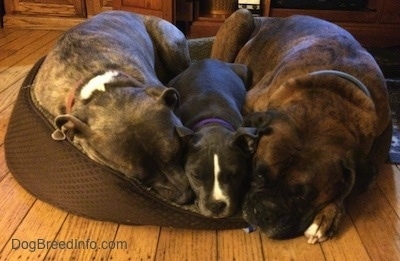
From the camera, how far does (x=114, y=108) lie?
229cm

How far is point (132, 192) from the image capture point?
230cm

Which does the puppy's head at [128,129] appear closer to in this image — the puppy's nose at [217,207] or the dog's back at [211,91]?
the puppy's nose at [217,207]

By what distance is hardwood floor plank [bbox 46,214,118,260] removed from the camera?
225cm

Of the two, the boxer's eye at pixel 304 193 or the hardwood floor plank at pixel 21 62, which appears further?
the hardwood floor plank at pixel 21 62

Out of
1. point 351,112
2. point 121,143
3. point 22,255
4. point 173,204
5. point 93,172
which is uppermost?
point 351,112

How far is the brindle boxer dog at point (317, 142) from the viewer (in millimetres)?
2117

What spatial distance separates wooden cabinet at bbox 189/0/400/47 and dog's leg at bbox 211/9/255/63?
167 cm

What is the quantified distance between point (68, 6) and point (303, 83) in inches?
187

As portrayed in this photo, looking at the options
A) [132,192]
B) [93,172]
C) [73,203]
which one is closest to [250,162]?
[132,192]

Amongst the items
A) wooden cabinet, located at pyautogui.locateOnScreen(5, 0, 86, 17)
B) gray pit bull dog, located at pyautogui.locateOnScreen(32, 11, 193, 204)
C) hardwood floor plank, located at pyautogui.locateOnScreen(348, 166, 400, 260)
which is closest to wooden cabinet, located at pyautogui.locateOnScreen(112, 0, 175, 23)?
wooden cabinet, located at pyautogui.locateOnScreen(5, 0, 86, 17)

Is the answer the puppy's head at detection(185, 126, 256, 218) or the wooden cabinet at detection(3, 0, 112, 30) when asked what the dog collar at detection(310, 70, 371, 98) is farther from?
the wooden cabinet at detection(3, 0, 112, 30)

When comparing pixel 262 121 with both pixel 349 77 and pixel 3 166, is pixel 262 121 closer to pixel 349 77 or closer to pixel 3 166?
pixel 349 77

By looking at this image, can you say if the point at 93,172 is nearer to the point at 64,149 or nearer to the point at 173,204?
the point at 64,149
